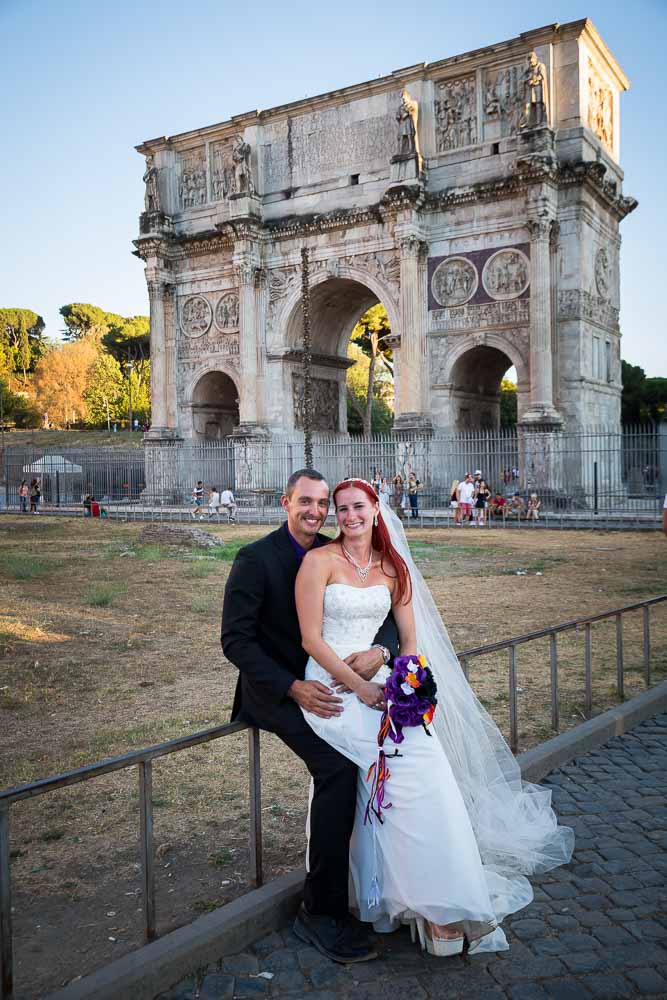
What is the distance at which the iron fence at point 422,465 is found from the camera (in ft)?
82.7

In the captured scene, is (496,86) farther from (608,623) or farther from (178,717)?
(178,717)

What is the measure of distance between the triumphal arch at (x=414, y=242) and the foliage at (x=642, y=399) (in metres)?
18.9

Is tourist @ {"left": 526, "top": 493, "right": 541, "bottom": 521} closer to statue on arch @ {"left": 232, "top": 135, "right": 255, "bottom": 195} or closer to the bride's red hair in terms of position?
statue on arch @ {"left": 232, "top": 135, "right": 255, "bottom": 195}

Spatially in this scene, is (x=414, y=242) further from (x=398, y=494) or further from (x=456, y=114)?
(x=398, y=494)

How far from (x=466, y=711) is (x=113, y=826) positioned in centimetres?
194

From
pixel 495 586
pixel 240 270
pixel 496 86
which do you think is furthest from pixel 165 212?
pixel 495 586

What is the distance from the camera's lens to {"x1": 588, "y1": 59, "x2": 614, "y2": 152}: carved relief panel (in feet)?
88.3

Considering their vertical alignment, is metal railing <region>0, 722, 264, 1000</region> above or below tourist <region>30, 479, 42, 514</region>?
below

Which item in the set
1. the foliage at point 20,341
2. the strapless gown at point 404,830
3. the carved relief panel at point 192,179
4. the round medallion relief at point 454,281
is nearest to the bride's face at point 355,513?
the strapless gown at point 404,830

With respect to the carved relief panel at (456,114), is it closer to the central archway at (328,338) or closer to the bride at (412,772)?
the central archway at (328,338)

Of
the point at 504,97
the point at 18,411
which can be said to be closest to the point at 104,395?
the point at 18,411

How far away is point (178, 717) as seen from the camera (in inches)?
246

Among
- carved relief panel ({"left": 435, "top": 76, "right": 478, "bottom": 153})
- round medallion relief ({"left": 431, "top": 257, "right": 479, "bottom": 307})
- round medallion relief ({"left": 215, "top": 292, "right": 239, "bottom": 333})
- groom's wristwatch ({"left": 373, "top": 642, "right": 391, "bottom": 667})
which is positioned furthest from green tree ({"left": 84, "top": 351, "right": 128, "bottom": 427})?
groom's wristwatch ({"left": 373, "top": 642, "right": 391, "bottom": 667})

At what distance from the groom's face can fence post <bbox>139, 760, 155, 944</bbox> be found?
3.63 feet
